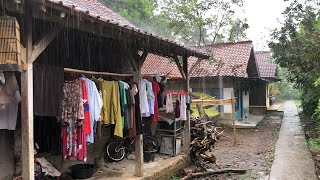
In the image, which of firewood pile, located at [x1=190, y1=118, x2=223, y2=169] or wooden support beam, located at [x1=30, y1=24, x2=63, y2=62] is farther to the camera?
firewood pile, located at [x1=190, y1=118, x2=223, y2=169]

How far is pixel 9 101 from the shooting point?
3846 millimetres

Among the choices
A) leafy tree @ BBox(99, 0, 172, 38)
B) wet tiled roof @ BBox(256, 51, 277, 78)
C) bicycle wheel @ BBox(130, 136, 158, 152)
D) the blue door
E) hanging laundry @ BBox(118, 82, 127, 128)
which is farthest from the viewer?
leafy tree @ BBox(99, 0, 172, 38)

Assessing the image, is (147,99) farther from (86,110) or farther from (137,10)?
(137,10)

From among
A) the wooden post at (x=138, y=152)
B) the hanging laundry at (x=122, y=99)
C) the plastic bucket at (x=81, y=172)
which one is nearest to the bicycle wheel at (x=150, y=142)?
the wooden post at (x=138, y=152)

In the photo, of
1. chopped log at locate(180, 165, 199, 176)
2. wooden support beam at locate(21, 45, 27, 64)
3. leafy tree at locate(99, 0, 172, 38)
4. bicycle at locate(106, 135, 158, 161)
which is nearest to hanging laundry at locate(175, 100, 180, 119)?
bicycle at locate(106, 135, 158, 161)

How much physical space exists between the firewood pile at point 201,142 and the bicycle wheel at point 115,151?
2.28 meters

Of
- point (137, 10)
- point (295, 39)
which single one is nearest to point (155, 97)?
point (295, 39)

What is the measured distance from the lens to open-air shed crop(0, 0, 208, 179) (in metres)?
3.57

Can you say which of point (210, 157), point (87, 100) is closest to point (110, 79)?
point (87, 100)

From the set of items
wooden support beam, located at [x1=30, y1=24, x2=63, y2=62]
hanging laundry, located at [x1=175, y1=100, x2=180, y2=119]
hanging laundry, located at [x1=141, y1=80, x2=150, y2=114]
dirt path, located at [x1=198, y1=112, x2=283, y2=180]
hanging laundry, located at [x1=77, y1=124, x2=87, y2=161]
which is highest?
wooden support beam, located at [x1=30, y1=24, x2=63, y2=62]

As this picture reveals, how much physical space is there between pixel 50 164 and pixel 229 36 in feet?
62.1

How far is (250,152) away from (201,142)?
9.08 ft

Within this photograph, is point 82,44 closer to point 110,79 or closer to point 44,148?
point 110,79

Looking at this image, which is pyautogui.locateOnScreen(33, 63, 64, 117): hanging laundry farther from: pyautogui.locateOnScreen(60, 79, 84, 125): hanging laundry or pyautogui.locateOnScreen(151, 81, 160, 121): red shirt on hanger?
pyautogui.locateOnScreen(151, 81, 160, 121): red shirt on hanger
